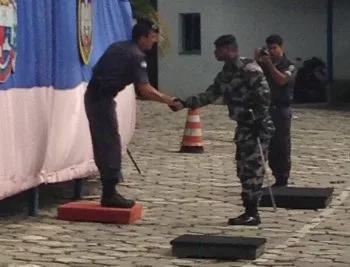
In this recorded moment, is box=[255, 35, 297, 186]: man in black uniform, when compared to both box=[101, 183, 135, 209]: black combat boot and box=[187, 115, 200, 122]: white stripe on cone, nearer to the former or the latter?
box=[101, 183, 135, 209]: black combat boot

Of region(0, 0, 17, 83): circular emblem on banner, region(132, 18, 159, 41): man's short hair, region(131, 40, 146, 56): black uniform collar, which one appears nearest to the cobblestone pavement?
region(0, 0, 17, 83): circular emblem on banner

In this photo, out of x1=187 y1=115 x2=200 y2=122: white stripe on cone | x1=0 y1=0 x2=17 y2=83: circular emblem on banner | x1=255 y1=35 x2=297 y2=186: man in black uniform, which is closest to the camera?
x1=0 y1=0 x2=17 y2=83: circular emblem on banner

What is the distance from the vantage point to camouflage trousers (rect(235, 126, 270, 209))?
11.1m

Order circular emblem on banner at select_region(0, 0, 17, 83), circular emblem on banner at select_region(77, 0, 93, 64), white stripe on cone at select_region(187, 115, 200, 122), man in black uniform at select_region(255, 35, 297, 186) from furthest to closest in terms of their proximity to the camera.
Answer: white stripe on cone at select_region(187, 115, 200, 122)
man in black uniform at select_region(255, 35, 297, 186)
circular emblem on banner at select_region(77, 0, 93, 64)
circular emblem on banner at select_region(0, 0, 17, 83)

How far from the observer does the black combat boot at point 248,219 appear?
11.2 meters

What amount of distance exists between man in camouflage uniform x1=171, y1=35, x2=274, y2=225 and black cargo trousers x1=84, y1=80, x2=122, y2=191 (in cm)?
70

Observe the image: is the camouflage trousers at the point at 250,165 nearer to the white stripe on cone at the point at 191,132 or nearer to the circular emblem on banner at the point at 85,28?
the circular emblem on banner at the point at 85,28

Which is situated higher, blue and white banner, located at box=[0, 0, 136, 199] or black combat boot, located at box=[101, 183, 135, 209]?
blue and white banner, located at box=[0, 0, 136, 199]

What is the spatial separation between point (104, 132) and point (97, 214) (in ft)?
2.61

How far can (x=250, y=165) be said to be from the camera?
36.4 ft

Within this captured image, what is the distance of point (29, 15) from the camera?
10.9 m

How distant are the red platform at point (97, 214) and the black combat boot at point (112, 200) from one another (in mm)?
63

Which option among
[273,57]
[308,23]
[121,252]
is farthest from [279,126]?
[308,23]

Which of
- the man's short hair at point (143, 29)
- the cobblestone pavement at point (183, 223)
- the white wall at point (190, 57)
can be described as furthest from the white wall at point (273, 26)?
the man's short hair at point (143, 29)
